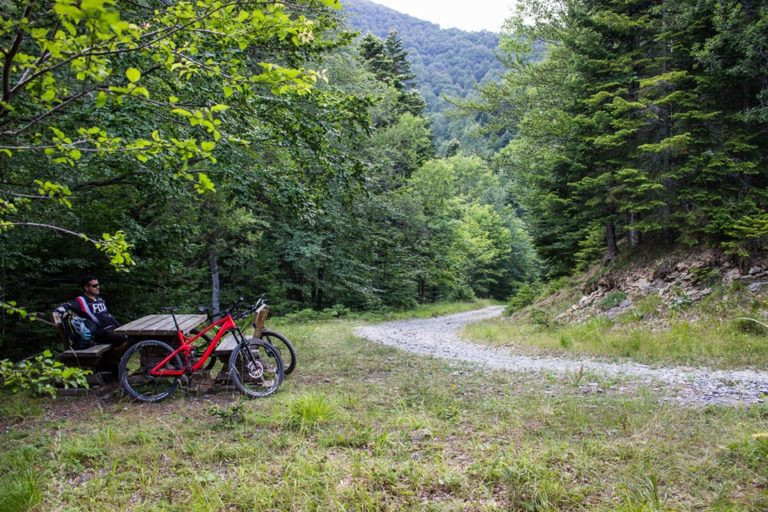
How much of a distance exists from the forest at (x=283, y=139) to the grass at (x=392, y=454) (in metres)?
1.43

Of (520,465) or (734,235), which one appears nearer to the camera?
(520,465)

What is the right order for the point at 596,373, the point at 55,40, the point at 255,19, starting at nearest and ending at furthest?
1. the point at 55,40
2. the point at 255,19
3. the point at 596,373

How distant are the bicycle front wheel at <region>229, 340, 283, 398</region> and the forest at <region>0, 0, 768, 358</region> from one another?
6.97ft

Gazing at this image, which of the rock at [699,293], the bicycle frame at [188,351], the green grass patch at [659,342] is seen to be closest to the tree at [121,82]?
the bicycle frame at [188,351]

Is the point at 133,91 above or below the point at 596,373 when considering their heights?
above

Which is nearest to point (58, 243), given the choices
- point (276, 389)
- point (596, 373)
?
point (276, 389)

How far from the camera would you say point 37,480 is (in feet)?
10.8

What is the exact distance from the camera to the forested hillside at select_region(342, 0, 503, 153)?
338 feet

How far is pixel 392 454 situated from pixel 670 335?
7.27 meters

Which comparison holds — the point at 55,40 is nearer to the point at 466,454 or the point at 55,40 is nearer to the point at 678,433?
the point at 466,454

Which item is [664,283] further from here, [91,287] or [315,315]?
[315,315]

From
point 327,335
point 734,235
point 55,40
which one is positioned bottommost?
point 327,335

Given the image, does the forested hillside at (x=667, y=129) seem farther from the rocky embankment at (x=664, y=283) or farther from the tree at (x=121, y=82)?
the tree at (x=121, y=82)

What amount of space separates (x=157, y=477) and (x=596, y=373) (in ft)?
19.4
